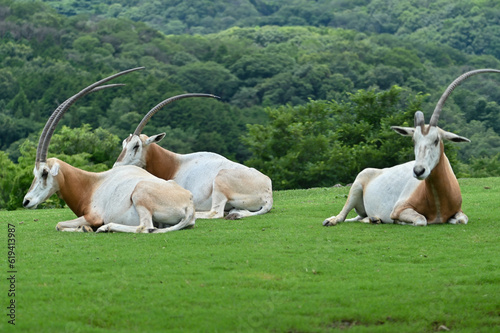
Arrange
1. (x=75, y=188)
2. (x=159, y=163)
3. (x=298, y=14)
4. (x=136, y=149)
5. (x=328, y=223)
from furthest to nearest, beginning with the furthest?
(x=298, y=14)
(x=159, y=163)
(x=136, y=149)
(x=328, y=223)
(x=75, y=188)

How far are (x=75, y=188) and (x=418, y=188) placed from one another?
5123mm

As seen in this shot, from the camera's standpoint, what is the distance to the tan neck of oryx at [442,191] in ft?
34.7

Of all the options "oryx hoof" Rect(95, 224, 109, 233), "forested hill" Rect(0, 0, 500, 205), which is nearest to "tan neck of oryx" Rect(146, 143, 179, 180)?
"oryx hoof" Rect(95, 224, 109, 233)

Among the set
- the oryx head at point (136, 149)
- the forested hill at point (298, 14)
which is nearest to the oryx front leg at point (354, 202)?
the oryx head at point (136, 149)

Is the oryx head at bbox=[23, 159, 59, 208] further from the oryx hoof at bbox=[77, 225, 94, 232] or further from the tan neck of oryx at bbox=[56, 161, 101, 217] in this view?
the oryx hoof at bbox=[77, 225, 94, 232]

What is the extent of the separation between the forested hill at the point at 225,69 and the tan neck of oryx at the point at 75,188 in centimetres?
Answer: 2033

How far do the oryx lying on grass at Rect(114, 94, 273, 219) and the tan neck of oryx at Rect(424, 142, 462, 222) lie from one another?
10.8 feet

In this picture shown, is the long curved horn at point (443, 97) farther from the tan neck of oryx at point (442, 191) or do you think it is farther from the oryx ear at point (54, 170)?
the oryx ear at point (54, 170)

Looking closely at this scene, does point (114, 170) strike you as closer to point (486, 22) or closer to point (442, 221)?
point (442, 221)

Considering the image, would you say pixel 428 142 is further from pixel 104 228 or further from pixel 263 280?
pixel 104 228

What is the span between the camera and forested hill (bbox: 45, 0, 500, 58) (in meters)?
170

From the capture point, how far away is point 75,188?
37.4 feet

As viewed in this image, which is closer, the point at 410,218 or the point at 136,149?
the point at 410,218

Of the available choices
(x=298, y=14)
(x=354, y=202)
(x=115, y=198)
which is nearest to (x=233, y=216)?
(x=354, y=202)
